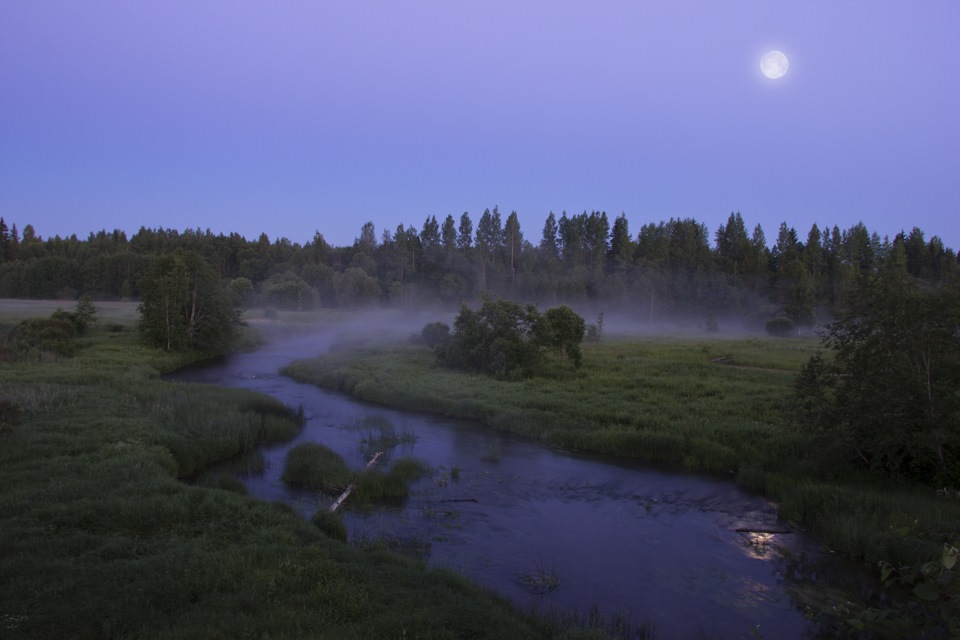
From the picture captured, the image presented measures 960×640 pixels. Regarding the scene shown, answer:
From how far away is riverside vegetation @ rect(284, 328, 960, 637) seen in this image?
11422mm

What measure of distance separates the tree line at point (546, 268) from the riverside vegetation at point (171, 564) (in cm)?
7252

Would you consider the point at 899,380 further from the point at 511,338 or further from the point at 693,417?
the point at 511,338

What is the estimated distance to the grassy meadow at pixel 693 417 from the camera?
44.5 ft

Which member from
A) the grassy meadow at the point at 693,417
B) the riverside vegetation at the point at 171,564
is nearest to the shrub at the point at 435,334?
Answer: the grassy meadow at the point at 693,417

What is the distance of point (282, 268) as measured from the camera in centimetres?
11681

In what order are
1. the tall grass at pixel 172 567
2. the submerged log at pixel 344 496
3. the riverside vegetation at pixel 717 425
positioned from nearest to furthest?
the tall grass at pixel 172 567, the riverside vegetation at pixel 717 425, the submerged log at pixel 344 496

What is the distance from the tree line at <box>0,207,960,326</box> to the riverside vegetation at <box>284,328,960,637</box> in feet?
170

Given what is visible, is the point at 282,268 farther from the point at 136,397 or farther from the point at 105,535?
the point at 105,535

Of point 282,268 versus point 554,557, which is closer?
point 554,557

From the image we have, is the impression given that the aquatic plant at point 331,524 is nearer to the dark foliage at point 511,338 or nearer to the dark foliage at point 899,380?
the dark foliage at point 899,380

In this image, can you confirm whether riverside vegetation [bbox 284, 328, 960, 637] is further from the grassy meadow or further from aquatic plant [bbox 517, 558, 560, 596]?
aquatic plant [bbox 517, 558, 560, 596]

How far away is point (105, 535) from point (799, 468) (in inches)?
673

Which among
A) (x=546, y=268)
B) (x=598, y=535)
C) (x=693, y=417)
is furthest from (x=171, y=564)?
(x=546, y=268)

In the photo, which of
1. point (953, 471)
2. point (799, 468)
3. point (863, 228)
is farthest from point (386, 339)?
point (863, 228)
